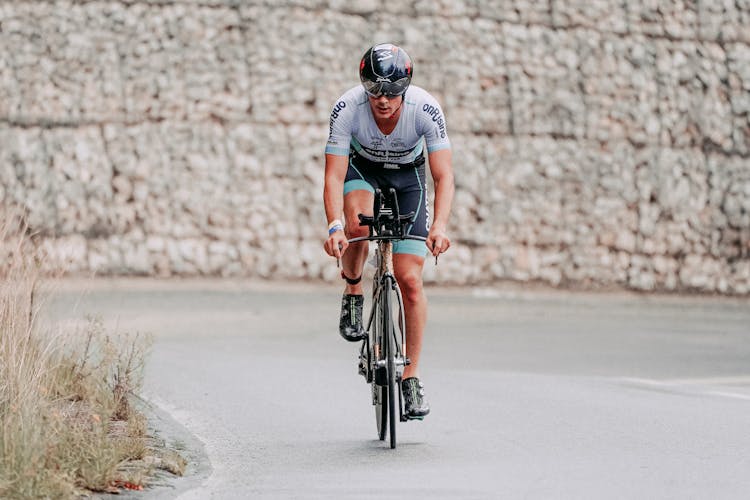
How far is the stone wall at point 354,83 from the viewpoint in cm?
2294

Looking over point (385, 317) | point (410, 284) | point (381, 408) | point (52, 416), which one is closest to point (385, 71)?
point (410, 284)

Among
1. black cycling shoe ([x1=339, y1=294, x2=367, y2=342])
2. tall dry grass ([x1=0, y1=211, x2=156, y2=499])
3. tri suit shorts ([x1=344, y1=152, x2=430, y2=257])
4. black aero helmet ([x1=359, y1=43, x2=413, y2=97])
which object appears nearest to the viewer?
tall dry grass ([x1=0, y1=211, x2=156, y2=499])

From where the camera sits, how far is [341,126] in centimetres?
929

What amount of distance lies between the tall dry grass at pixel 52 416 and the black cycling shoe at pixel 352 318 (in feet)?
4.41

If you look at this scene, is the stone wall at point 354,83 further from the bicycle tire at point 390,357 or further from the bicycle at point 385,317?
the bicycle tire at point 390,357

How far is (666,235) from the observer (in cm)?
2519

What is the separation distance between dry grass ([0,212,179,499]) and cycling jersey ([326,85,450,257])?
6.57 ft

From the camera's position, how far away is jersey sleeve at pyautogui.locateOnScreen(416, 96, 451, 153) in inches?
364

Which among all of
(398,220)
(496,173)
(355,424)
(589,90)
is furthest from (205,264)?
(398,220)

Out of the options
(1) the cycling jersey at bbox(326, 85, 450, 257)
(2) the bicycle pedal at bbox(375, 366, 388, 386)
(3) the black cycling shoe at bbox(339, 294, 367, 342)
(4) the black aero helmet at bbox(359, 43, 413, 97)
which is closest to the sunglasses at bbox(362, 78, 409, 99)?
(4) the black aero helmet at bbox(359, 43, 413, 97)

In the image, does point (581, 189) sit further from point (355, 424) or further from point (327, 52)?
point (355, 424)

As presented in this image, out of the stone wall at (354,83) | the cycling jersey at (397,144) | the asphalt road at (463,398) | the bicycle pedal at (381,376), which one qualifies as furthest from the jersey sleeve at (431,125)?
the stone wall at (354,83)

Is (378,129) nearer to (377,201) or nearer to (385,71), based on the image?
(377,201)

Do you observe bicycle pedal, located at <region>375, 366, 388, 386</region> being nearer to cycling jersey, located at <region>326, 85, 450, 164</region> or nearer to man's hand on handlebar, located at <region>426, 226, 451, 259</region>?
man's hand on handlebar, located at <region>426, 226, 451, 259</region>
